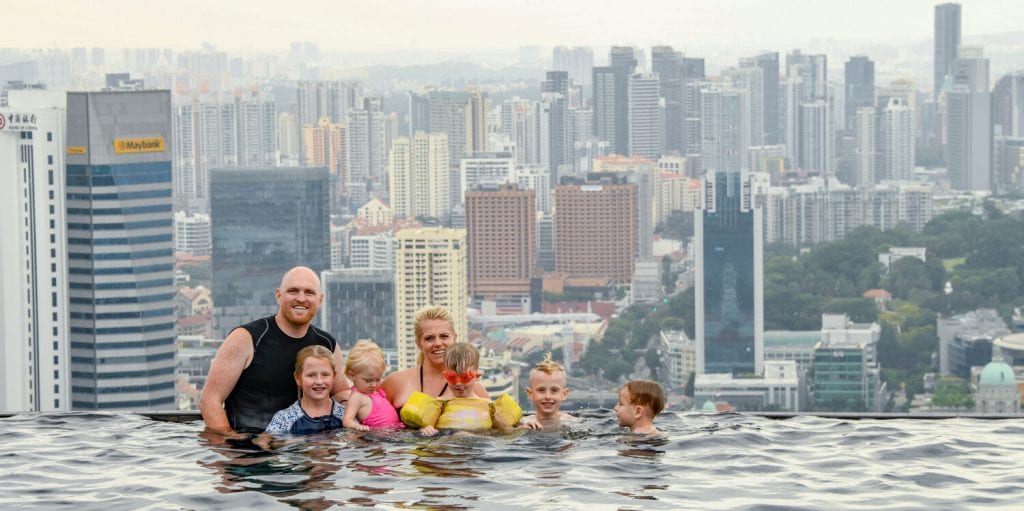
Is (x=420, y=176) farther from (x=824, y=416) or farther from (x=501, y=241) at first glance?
(x=824, y=416)

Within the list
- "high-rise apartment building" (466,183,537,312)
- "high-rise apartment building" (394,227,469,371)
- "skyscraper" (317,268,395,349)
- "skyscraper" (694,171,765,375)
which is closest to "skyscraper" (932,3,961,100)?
"skyscraper" (694,171,765,375)

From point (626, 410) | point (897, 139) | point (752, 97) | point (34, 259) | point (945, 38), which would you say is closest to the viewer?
point (626, 410)

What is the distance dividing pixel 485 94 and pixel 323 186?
1425 centimetres

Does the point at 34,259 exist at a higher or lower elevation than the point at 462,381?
lower

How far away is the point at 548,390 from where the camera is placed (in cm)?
497

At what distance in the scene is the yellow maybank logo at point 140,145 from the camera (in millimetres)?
42594

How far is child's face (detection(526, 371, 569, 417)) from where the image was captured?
4.97 meters

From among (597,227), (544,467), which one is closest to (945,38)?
(597,227)

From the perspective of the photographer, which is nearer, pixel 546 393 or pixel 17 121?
pixel 546 393

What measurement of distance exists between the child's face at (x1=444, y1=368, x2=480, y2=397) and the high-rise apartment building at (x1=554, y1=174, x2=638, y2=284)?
5804 cm

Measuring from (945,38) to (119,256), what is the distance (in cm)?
4311

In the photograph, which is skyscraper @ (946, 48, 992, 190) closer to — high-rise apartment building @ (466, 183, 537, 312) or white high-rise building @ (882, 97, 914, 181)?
white high-rise building @ (882, 97, 914, 181)

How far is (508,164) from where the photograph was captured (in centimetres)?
7294

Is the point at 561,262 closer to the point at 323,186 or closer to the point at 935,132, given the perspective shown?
the point at 323,186
